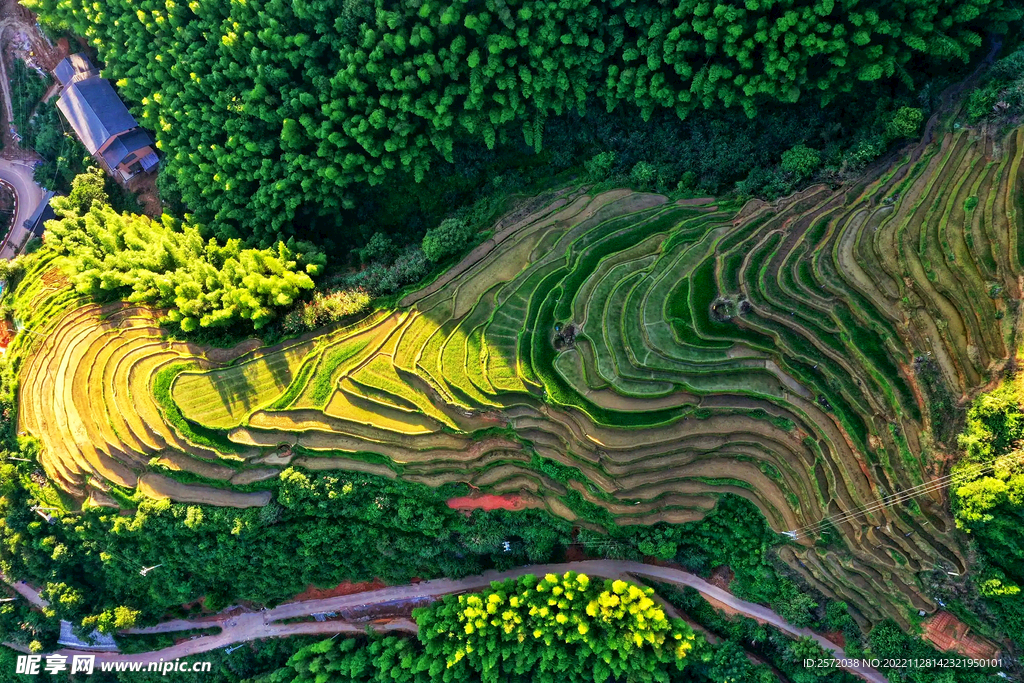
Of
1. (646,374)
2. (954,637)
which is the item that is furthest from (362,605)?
(954,637)

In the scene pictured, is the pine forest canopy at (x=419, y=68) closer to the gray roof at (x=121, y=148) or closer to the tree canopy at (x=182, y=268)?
the tree canopy at (x=182, y=268)

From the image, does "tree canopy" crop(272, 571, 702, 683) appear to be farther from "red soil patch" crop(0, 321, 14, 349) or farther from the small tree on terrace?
"red soil patch" crop(0, 321, 14, 349)

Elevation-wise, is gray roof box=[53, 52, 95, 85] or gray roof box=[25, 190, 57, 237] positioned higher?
gray roof box=[53, 52, 95, 85]

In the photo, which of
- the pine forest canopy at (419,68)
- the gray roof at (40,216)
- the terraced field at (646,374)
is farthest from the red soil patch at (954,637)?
the gray roof at (40,216)

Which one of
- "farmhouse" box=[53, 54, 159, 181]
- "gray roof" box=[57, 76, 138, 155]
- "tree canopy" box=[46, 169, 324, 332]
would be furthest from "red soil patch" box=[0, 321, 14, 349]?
"gray roof" box=[57, 76, 138, 155]

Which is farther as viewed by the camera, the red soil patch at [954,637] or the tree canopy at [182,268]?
the tree canopy at [182,268]

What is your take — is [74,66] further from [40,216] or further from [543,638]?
[543,638]

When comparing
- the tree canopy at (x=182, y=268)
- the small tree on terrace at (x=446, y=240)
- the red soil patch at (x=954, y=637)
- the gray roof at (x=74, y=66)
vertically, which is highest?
the gray roof at (x=74, y=66)
